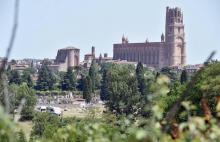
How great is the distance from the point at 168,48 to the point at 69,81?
53.8 meters

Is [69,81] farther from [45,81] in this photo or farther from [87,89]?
[87,89]

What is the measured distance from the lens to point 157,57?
6068 inches

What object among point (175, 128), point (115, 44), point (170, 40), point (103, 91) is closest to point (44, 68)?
point (103, 91)

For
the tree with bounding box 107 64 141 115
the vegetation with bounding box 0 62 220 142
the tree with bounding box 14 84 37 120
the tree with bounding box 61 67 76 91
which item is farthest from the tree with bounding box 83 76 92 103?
the tree with bounding box 14 84 37 120

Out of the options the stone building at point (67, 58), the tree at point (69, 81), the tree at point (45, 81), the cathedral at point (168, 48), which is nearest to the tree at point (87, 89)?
the tree at point (69, 81)

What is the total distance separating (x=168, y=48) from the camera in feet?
497

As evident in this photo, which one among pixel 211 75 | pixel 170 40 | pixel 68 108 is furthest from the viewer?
pixel 170 40

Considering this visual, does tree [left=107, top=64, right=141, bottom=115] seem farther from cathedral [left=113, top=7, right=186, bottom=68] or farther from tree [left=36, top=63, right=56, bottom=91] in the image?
cathedral [left=113, top=7, right=186, bottom=68]

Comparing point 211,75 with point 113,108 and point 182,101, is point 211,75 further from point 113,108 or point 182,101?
point 113,108

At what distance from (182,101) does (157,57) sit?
493ft

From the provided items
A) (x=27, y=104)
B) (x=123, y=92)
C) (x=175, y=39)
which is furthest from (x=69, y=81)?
(x=175, y=39)

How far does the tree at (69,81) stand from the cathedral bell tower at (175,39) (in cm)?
5031

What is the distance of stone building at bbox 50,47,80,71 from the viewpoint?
150 metres

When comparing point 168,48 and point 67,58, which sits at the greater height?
point 168,48
